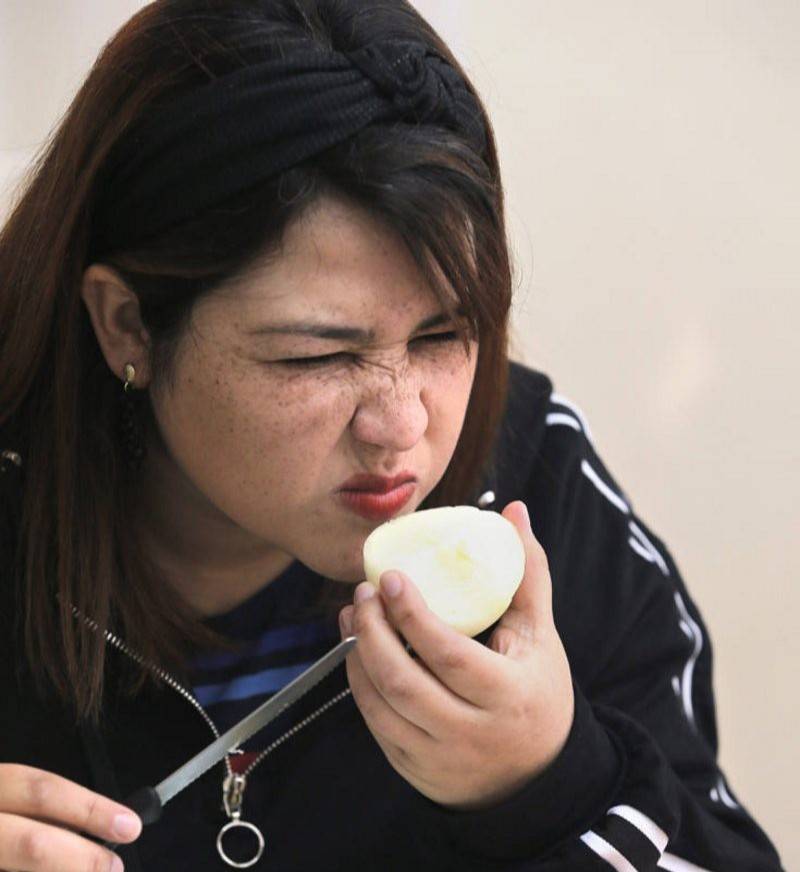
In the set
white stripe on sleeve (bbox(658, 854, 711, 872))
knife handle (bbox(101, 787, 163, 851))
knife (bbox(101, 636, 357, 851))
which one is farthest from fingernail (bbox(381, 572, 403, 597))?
white stripe on sleeve (bbox(658, 854, 711, 872))

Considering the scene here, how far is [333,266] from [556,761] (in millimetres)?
345

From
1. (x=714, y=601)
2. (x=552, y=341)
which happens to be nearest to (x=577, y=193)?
(x=552, y=341)

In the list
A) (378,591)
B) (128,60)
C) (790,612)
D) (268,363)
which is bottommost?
(790,612)

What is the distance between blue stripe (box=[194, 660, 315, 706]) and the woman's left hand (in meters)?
0.17

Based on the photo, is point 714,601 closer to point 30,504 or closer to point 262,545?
point 262,545

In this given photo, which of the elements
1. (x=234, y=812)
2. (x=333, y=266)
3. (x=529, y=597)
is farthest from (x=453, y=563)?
(x=234, y=812)

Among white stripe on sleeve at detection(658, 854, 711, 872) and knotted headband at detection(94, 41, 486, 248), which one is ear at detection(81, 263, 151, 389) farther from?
white stripe on sleeve at detection(658, 854, 711, 872)

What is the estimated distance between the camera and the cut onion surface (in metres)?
0.84

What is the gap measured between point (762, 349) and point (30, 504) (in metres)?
0.93

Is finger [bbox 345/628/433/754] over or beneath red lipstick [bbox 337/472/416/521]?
beneath

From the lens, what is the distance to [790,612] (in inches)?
67.0

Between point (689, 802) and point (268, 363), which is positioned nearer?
point (268, 363)

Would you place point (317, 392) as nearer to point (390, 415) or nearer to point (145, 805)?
point (390, 415)

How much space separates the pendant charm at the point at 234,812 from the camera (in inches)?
39.4
